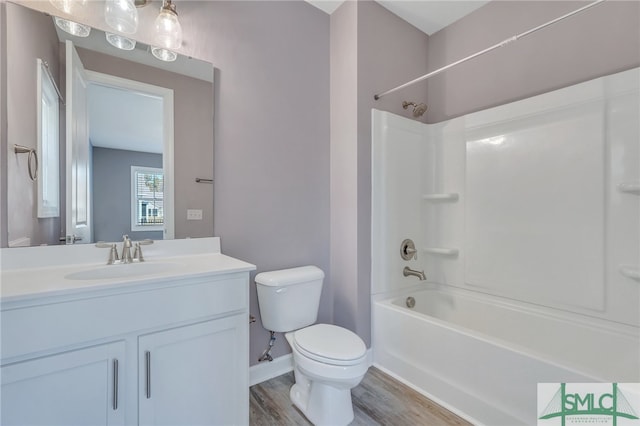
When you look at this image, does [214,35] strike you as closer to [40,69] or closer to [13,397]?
[40,69]

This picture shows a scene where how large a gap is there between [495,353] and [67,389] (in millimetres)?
1771

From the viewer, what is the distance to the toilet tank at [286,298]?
1677 mm

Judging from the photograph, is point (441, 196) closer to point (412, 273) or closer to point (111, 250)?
point (412, 273)

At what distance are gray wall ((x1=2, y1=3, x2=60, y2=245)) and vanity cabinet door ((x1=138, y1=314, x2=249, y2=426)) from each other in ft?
2.42

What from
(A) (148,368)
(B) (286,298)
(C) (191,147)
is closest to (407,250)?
(B) (286,298)

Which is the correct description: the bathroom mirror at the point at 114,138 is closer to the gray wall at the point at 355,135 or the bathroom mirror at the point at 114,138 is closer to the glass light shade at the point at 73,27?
the glass light shade at the point at 73,27

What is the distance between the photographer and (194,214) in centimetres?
162

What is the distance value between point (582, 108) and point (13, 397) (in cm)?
284

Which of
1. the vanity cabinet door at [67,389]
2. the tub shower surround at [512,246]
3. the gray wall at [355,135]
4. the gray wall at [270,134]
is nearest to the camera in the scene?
the vanity cabinet door at [67,389]

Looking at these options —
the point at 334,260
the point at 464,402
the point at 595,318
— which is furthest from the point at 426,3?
the point at 464,402

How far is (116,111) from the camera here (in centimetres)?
147

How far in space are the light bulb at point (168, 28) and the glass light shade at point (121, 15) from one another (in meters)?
0.11

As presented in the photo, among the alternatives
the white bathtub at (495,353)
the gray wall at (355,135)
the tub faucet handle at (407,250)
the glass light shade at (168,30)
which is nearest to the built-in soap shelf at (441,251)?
the tub faucet handle at (407,250)

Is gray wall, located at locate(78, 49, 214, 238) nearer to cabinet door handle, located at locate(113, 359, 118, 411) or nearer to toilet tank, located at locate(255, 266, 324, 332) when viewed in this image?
toilet tank, located at locate(255, 266, 324, 332)
